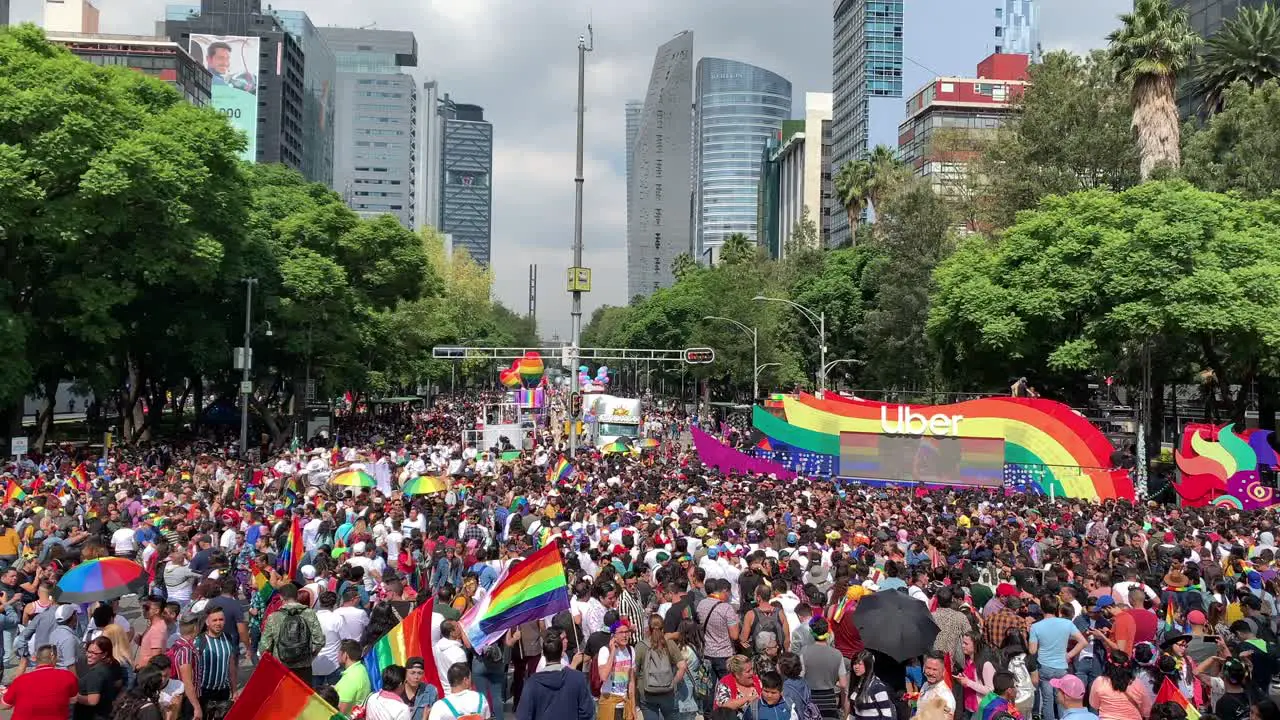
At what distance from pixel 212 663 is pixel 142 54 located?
12634 cm

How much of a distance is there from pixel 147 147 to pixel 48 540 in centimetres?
2157

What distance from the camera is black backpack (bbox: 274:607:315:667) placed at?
921 cm

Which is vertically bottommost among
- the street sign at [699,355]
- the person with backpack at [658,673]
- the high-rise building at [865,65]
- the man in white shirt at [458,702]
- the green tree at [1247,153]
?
the person with backpack at [658,673]

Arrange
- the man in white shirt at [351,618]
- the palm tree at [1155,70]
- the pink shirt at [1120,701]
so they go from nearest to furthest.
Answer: the pink shirt at [1120,701]
the man in white shirt at [351,618]
the palm tree at [1155,70]

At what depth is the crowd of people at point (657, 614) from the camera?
798cm

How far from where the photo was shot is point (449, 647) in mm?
9000

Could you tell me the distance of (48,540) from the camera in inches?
557

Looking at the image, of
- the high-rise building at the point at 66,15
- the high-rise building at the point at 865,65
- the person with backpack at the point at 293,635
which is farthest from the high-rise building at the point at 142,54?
the person with backpack at the point at 293,635

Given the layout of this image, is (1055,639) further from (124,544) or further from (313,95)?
(313,95)

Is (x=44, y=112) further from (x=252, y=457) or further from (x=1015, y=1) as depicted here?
(x=1015, y=1)

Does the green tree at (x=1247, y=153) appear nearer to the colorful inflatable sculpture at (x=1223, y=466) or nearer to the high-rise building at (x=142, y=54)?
the colorful inflatable sculpture at (x=1223, y=466)

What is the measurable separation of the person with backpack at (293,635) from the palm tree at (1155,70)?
3745 cm

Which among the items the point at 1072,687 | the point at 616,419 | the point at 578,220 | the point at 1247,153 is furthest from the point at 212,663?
the point at 1247,153

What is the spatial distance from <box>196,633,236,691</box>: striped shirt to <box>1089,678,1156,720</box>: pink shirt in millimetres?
6652
